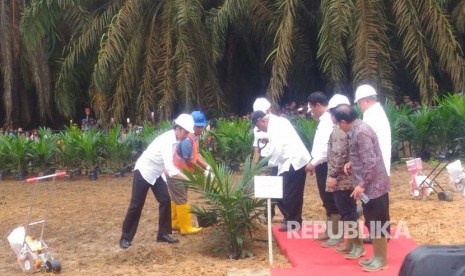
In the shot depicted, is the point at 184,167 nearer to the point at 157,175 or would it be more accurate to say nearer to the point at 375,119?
the point at 157,175

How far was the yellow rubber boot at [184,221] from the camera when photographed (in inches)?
369

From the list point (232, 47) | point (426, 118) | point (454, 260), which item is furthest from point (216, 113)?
point (454, 260)

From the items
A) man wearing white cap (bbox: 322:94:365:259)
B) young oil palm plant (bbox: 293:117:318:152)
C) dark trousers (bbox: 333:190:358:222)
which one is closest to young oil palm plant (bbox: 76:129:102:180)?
young oil palm plant (bbox: 293:117:318:152)

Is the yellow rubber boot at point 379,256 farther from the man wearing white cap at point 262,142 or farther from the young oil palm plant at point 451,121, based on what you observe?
the young oil palm plant at point 451,121

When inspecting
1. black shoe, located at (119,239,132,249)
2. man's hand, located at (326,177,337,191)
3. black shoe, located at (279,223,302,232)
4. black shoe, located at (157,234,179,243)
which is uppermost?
man's hand, located at (326,177,337,191)

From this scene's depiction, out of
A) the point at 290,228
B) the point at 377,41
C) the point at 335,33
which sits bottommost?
the point at 290,228

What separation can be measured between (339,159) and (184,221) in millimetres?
2605

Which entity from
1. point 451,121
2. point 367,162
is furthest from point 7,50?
point 367,162

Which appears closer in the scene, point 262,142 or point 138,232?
point 262,142

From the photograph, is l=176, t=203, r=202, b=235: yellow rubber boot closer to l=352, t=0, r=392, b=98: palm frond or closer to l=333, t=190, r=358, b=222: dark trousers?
l=333, t=190, r=358, b=222: dark trousers

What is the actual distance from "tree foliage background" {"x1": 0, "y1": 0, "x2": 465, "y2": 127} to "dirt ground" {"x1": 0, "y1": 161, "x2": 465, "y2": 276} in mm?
3900

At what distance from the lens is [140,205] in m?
8.48

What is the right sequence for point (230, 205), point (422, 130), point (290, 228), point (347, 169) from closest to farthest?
point (347, 169)
point (230, 205)
point (290, 228)
point (422, 130)

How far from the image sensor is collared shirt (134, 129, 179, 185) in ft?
28.1
